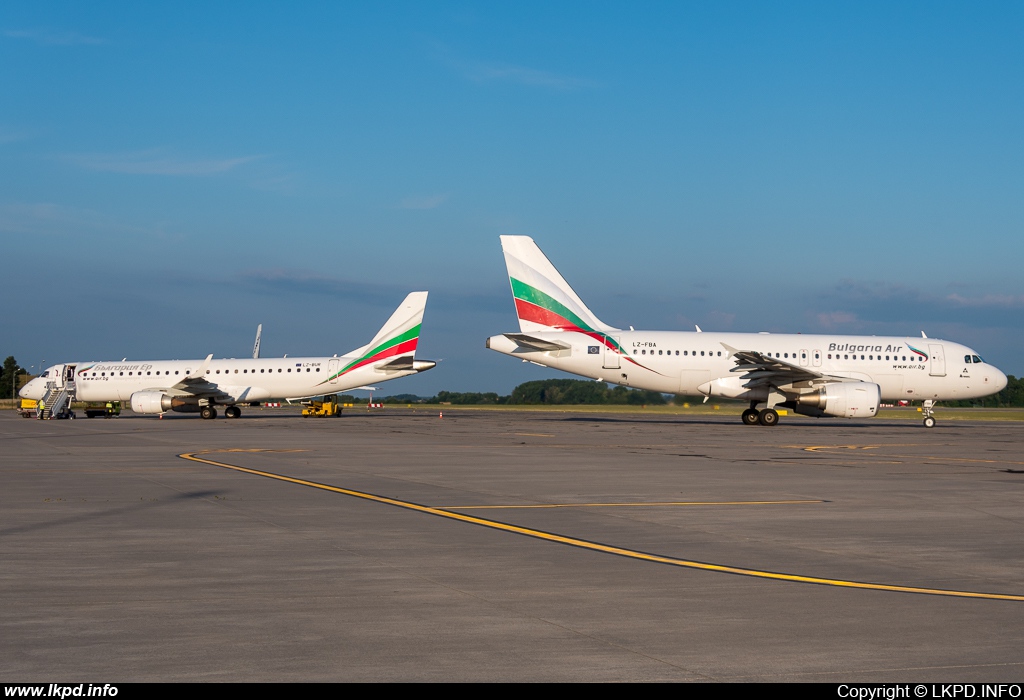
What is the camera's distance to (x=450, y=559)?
9.62 metres

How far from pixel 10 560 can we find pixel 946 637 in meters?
8.14

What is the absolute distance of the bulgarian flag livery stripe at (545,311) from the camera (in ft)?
152

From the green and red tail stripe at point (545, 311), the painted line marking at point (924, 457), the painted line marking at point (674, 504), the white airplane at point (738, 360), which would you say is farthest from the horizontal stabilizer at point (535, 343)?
the painted line marking at point (674, 504)

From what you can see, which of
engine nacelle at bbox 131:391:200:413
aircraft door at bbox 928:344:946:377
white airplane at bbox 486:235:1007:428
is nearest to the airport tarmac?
white airplane at bbox 486:235:1007:428

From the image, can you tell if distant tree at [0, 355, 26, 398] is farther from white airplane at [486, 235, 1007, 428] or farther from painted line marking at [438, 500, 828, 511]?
painted line marking at [438, 500, 828, 511]

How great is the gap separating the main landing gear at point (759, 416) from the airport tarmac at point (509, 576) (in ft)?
82.3

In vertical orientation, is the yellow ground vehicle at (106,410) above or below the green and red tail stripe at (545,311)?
below

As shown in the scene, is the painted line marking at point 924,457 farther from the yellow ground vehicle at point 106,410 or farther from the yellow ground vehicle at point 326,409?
the yellow ground vehicle at point 106,410

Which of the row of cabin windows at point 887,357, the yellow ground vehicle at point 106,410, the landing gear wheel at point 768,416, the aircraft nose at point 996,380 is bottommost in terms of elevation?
the yellow ground vehicle at point 106,410

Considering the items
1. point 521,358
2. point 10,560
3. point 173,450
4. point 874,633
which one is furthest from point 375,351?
point 874,633

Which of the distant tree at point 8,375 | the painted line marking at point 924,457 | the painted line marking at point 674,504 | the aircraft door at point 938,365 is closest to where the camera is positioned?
the painted line marking at point 674,504

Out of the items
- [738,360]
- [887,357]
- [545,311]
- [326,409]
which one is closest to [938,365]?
[887,357]

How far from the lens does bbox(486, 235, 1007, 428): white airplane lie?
44938 millimetres

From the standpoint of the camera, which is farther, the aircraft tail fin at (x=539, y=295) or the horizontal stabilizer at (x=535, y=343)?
the aircraft tail fin at (x=539, y=295)
